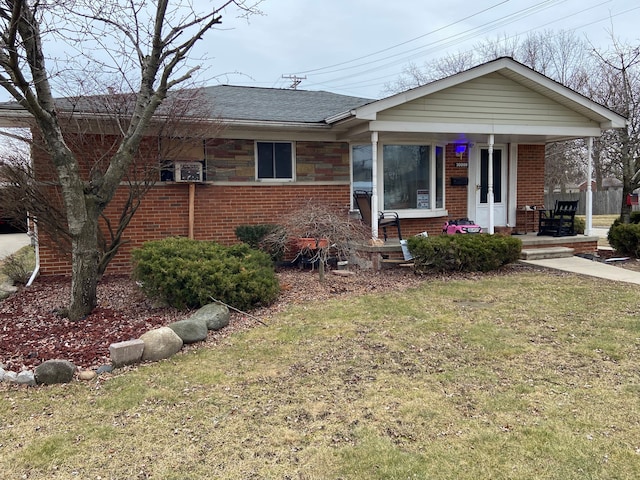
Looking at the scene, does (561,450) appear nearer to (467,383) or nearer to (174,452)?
(467,383)

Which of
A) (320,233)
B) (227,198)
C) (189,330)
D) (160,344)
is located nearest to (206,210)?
(227,198)

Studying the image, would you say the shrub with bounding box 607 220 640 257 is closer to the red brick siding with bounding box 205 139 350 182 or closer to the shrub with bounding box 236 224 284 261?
the red brick siding with bounding box 205 139 350 182

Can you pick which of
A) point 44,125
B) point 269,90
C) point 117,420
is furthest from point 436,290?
point 269,90

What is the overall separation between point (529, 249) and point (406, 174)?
308 cm

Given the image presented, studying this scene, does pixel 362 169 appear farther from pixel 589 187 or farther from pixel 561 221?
pixel 589 187

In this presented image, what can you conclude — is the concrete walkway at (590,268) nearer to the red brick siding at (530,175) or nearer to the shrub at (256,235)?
the red brick siding at (530,175)

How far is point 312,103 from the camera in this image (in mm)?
11273

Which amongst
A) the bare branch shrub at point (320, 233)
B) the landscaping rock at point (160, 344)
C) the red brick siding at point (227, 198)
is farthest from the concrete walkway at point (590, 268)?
the landscaping rock at point (160, 344)

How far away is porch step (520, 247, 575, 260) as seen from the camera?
945 cm

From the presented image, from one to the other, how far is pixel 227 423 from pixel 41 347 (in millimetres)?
2574

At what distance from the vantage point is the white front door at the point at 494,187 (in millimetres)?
11391

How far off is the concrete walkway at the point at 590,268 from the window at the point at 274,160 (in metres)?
5.16

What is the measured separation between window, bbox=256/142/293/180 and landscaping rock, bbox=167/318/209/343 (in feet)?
17.0

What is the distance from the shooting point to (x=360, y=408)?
335 centimetres
